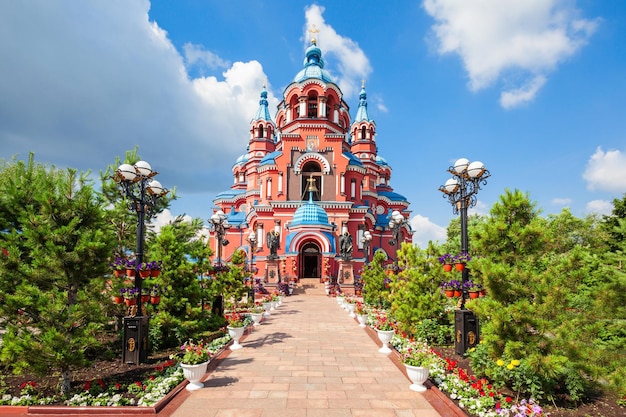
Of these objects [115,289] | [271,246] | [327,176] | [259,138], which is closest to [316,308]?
[271,246]

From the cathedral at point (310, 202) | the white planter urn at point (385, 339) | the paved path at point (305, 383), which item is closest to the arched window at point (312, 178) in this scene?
the cathedral at point (310, 202)

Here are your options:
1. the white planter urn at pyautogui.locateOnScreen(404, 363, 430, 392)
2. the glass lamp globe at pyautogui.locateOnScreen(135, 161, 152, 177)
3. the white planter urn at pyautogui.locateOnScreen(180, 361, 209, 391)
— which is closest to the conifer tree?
the white planter urn at pyautogui.locateOnScreen(180, 361, 209, 391)

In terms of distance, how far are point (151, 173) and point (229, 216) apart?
2856 cm

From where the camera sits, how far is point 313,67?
3425 cm

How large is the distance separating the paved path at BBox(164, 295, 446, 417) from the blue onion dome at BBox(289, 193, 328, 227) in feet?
52.4

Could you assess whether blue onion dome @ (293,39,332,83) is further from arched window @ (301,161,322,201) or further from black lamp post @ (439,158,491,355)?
black lamp post @ (439,158,491,355)

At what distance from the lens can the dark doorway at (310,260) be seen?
93.9ft

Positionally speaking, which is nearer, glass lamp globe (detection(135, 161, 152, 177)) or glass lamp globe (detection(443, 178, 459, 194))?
glass lamp globe (detection(135, 161, 152, 177))

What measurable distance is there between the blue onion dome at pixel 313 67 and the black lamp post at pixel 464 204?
25734 mm

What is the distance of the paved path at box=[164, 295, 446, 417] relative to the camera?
567 cm

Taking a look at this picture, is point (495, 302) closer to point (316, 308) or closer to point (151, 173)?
point (151, 173)

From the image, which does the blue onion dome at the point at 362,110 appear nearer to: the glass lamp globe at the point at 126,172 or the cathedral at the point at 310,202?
the cathedral at the point at 310,202

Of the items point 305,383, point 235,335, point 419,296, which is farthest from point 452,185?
point 235,335

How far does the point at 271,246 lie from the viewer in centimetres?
2552
